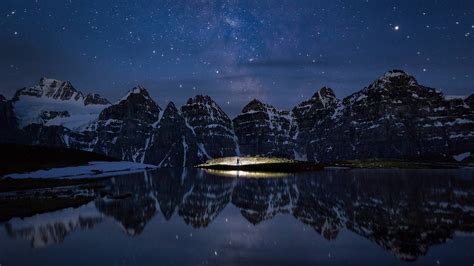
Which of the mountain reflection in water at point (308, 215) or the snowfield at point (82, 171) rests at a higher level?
the snowfield at point (82, 171)

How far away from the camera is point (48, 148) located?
12888 cm

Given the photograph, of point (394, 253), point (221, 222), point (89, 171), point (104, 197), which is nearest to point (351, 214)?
point (221, 222)

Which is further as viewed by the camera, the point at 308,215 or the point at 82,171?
the point at 82,171

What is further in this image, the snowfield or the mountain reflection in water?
the snowfield

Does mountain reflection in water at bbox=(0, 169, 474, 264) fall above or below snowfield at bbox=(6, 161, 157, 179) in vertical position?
below

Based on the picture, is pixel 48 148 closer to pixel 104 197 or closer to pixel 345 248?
pixel 104 197

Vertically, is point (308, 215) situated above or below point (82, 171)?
below

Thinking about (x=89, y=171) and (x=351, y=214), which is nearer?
(x=351, y=214)

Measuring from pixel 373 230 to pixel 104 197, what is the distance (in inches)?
1269

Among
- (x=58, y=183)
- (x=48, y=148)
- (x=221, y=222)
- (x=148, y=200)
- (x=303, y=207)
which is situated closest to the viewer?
(x=221, y=222)

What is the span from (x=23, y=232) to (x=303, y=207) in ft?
74.7

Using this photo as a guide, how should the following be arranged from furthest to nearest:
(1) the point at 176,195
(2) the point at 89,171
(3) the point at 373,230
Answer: (2) the point at 89,171 → (1) the point at 176,195 → (3) the point at 373,230

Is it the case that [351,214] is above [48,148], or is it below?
below

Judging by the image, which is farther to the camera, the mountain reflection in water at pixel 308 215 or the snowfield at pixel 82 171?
the snowfield at pixel 82 171
